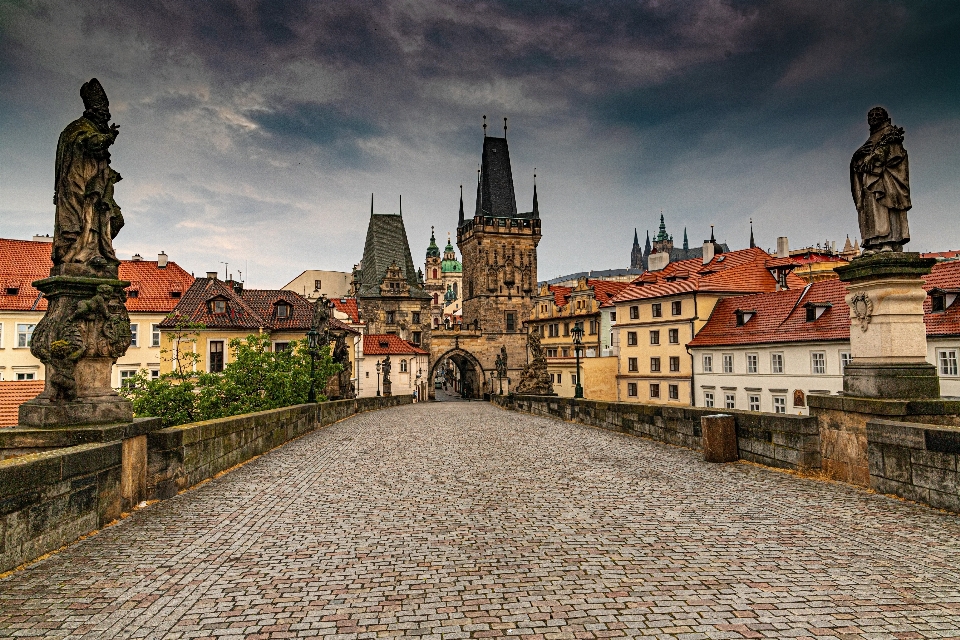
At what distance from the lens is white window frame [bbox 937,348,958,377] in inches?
936

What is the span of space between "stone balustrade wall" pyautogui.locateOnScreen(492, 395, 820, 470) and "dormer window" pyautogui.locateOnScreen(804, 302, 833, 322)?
17.2m

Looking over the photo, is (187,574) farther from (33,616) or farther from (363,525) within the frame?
(363,525)

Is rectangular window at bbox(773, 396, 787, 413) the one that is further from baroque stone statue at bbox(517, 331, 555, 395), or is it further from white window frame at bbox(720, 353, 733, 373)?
baroque stone statue at bbox(517, 331, 555, 395)

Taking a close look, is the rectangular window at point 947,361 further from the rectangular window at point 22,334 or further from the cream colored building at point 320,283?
the cream colored building at point 320,283

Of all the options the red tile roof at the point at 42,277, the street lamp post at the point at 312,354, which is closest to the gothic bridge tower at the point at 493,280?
the red tile roof at the point at 42,277

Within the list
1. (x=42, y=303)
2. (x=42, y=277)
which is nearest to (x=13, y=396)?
(x=42, y=303)

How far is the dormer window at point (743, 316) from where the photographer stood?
34969 mm

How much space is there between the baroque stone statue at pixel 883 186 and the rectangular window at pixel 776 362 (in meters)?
26.1

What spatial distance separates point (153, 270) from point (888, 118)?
45382 millimetres

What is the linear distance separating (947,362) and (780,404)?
8.62 meters

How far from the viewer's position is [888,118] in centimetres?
798

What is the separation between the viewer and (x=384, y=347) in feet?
184

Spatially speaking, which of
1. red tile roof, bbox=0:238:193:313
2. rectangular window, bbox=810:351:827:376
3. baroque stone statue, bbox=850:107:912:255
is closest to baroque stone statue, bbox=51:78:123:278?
baroque stone statue, bbox=850:107:912:255

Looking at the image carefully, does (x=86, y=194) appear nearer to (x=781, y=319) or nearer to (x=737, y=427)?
(x=737, y=427)
